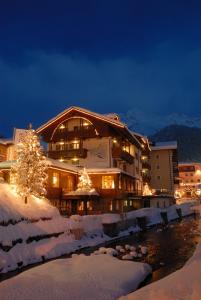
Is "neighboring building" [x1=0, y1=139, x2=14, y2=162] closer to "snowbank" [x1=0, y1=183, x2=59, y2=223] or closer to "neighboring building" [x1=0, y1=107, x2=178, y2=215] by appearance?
"neighboring building" [x1=0, y1=107, x2=178, y2=215]

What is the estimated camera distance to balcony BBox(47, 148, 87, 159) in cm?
4766

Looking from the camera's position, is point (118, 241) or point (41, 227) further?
point (118, 241)

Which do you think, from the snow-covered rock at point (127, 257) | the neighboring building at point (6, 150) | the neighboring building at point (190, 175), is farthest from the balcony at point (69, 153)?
the neighboring building at point (190, 175)

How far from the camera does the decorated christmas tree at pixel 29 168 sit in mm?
27250

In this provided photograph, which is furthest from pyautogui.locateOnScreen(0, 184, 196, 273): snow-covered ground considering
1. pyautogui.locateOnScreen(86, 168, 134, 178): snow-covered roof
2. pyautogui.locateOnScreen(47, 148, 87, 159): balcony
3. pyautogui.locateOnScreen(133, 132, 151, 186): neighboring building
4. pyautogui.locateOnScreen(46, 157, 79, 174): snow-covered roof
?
pyautogui.locateOnScreen(133, 132, 151, 186): neighboring building

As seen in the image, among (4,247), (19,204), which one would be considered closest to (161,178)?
(19,204)

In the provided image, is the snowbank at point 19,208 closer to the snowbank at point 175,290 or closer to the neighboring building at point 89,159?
the neighboring building at point 89,159

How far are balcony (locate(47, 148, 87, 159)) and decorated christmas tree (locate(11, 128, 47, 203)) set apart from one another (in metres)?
18.3

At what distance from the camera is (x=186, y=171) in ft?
424

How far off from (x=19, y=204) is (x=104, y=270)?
1253 cm

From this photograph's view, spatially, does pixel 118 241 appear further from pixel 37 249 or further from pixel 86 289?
pixel 86 289

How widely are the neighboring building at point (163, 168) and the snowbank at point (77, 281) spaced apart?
61.5 m

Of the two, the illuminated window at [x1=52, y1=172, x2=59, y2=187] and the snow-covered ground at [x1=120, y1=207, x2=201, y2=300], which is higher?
the illuminated window at [x1=52, y1=172, x2=59, y2=187]

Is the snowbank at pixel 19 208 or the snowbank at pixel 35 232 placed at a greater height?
the snowbank at pixel 19 208
